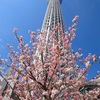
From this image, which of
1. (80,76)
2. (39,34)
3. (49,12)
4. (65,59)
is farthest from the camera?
(49,12)

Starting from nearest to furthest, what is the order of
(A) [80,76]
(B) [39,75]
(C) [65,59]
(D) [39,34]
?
(A) [80,76] < (B) [39,75] < (C) [65,59] < (D) [39,34]

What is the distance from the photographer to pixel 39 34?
9.20 meters

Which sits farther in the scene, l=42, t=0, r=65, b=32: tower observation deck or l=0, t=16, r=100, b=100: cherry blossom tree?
l=42, t=0, r=65, b=32: tower observation deck

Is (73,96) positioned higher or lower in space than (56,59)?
lower

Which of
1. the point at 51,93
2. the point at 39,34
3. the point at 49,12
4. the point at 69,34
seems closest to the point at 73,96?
the point at 51,93

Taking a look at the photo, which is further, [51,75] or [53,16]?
[53,16]

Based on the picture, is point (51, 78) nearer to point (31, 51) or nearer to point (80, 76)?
point (80, 76)

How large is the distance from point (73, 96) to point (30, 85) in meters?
2.20

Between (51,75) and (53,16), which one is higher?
(53,16)

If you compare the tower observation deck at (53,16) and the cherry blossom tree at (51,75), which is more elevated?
the tower observation deck at (53,16)

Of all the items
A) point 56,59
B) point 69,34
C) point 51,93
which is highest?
point 69,34

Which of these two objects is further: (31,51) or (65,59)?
(31,51)

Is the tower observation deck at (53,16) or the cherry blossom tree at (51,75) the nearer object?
the cherry blossom tree at (51,75)

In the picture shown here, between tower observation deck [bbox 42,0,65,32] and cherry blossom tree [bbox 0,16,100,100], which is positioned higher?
tower observation deck [bbox 42,0,65,32]
